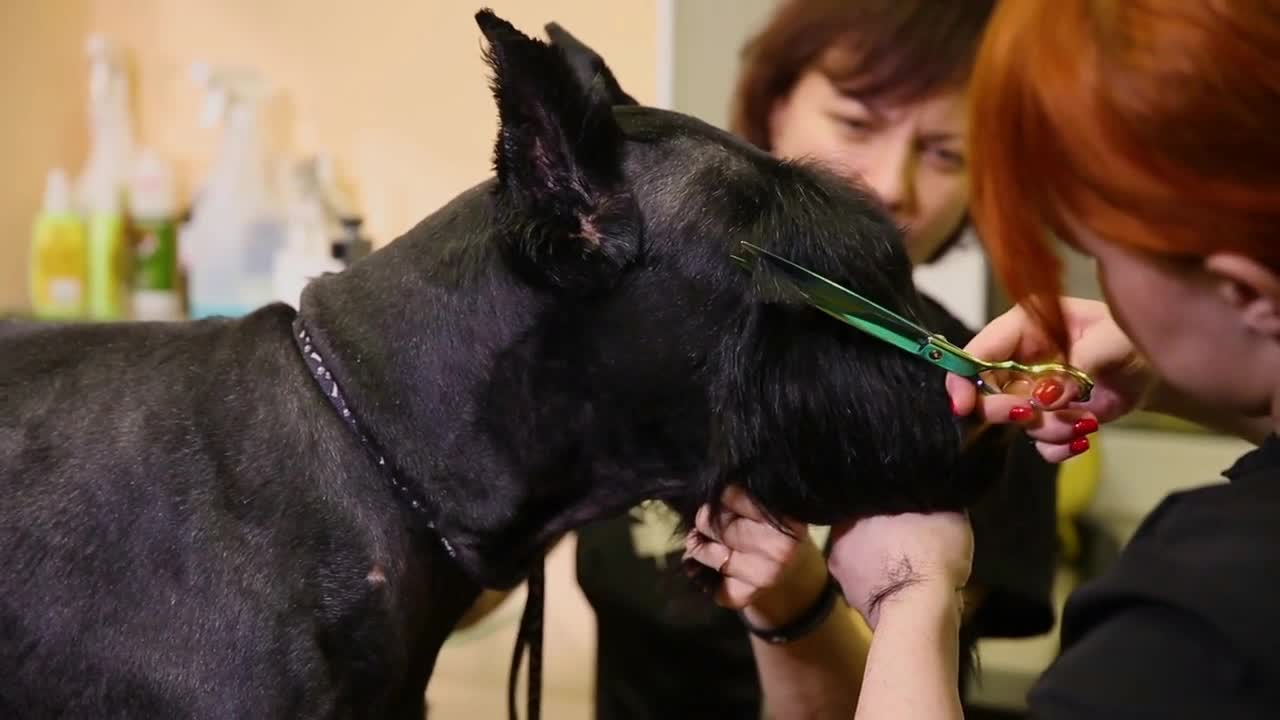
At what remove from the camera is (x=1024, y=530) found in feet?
4.02

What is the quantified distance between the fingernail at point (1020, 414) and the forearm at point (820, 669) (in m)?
0.34

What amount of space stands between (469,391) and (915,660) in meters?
0.30

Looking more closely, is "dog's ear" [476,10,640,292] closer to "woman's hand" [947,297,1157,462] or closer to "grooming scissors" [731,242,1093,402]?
"grooming scissors" [731,242,1093,402]

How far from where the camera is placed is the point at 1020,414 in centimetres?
71

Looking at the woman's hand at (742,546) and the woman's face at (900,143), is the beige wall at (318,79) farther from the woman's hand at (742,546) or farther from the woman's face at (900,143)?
the woman's hand at (742,546)

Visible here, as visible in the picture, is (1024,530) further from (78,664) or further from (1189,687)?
(78,664)

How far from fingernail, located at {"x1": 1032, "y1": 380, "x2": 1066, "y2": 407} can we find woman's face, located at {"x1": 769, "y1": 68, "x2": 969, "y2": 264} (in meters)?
0.44

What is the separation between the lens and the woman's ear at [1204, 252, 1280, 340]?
551 millimetres

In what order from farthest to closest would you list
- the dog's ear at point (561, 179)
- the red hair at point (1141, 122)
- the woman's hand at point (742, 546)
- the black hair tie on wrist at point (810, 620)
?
the black hair tie on wrist at point (810, 620) < the woman's hand at point (742, 546) < the dog's ear at point (561, 179) < the red hair at point (1141, 122)

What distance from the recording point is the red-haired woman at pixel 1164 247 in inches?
21.0

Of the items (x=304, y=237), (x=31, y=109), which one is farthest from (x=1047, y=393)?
(x=31, y=109)

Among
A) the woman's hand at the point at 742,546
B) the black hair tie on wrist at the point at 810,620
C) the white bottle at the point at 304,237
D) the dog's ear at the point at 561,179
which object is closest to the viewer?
the dog's ear at the point at 561,179

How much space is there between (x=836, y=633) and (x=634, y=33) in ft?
3.31

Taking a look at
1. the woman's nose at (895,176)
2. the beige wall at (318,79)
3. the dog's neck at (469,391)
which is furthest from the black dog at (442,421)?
the beige wall at (318,79)
